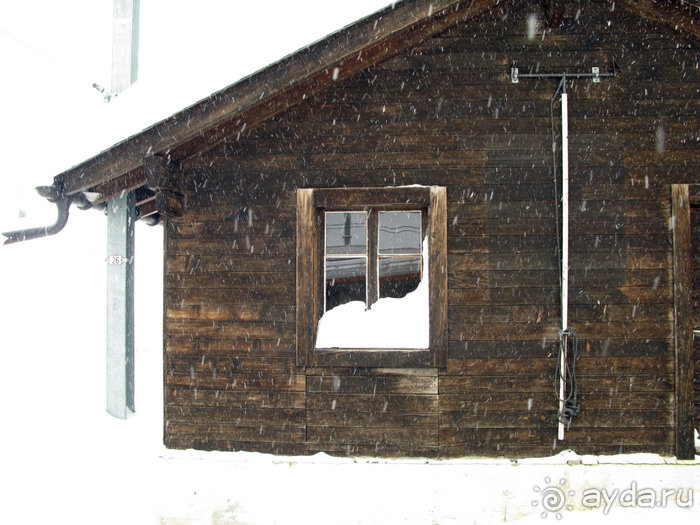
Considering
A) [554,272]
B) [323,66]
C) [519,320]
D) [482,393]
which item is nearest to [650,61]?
[554,272]

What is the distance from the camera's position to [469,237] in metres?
4.11

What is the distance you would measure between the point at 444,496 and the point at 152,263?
1648cm

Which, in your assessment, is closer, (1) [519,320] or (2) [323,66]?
(2) [323,66]

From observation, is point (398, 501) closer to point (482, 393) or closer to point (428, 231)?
point (482, 393)

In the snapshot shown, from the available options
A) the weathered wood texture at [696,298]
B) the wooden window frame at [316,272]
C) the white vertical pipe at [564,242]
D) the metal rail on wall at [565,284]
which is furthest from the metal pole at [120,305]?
the weathered wood texture at [696,298]

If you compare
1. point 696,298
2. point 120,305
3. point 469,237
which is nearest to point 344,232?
point 469,237

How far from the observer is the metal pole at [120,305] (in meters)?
5.06

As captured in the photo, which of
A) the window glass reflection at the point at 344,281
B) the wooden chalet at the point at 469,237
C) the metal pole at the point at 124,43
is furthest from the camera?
the metal pole at the point at 124,43

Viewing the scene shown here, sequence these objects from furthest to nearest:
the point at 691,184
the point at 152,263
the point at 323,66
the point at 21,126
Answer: the point at 21,126, the point at 152,263, the point at 691,184, the point at 323,66

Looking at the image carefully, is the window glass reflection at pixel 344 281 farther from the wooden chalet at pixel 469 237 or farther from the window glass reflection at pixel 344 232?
the wooden chalet at pixel 469 237

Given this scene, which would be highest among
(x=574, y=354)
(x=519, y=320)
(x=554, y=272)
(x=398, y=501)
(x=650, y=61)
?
(x=650, y=61)

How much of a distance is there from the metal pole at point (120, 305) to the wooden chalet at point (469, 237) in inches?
45.1

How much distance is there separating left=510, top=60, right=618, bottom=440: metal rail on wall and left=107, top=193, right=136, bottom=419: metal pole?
4385 millimetres

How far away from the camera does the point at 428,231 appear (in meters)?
4.14
